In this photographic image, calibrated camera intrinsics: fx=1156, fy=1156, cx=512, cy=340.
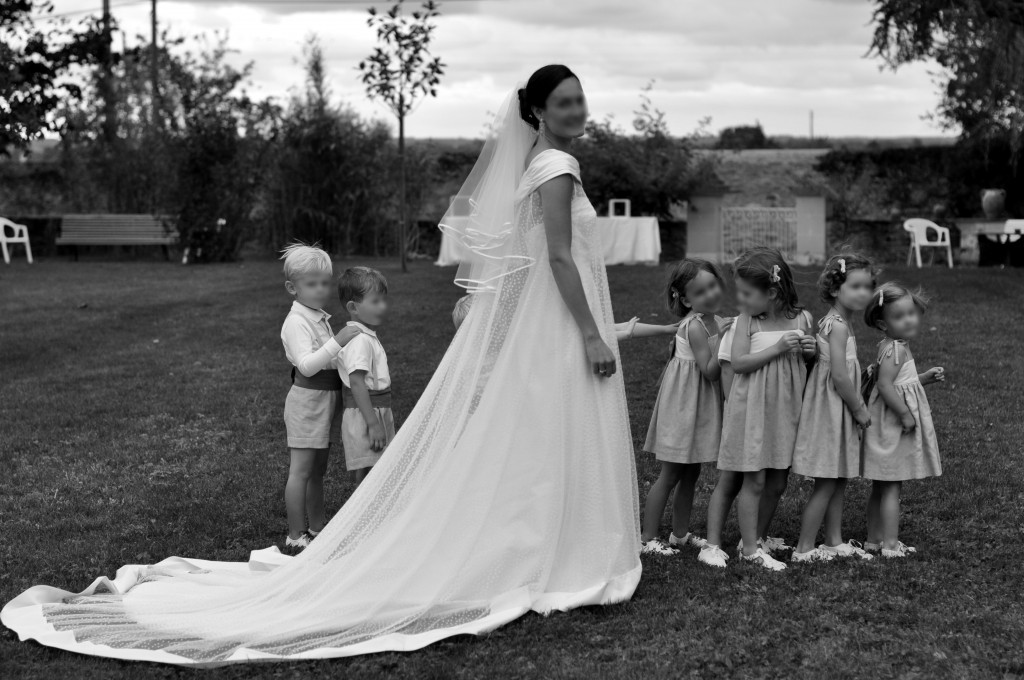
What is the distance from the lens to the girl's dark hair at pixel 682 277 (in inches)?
186

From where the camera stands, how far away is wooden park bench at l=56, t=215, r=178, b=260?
76.7 ft

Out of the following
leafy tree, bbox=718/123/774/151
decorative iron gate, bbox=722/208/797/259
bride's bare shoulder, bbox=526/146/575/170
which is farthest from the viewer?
leafy tree, bbox=718/123/774/151

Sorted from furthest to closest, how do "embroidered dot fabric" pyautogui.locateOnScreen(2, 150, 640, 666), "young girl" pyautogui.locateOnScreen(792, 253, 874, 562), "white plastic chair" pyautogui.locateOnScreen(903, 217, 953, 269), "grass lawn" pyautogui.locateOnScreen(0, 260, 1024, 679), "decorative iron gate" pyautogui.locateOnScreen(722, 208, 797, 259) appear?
"decorative iron gate" pyautogui.locateOnScreen(722, 208, 797, 259)
"white plastic chair" pyautogui.locateOnScreen(903, 217, 953, 269)
"young girl" pyautogui.locateOnScreen(792, 253, 874, 562)
"embroidered dot fabric" pyautogui.locateOnScreen(2, 150, 640, 666)
"grass lawn" pyautogui.locateOnScreen(0, 260, 1024, 679)

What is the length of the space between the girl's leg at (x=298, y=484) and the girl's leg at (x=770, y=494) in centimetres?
192

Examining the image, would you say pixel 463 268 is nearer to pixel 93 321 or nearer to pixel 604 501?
pixel 604 501

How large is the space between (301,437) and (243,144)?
18524mm

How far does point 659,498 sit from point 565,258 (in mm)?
1332

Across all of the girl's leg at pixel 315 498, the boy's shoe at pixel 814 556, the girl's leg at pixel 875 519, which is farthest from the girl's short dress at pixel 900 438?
the girl's leg at pixel 315 498

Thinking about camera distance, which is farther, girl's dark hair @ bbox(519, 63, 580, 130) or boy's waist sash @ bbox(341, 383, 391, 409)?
boy's waist sash @ bbox(341, 383, 391, 409)

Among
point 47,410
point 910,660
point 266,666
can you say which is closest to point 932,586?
point 910,660

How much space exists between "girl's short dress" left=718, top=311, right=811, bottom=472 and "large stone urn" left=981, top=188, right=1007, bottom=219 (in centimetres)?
1982

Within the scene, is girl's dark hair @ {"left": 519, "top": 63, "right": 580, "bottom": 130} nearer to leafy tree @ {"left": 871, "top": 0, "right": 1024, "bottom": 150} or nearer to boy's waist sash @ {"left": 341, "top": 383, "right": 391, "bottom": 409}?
boy's waist sash @ {"left": 341, "top": 383, "right": 391, "bottom": 409}

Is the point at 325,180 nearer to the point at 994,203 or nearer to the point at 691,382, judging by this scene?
the point at 994,203

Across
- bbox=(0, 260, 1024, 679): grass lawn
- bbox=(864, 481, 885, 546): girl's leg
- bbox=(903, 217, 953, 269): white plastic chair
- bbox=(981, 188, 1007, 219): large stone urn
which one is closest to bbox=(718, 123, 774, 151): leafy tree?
bbox=(981, 188, 1007, 219): large stone urn
